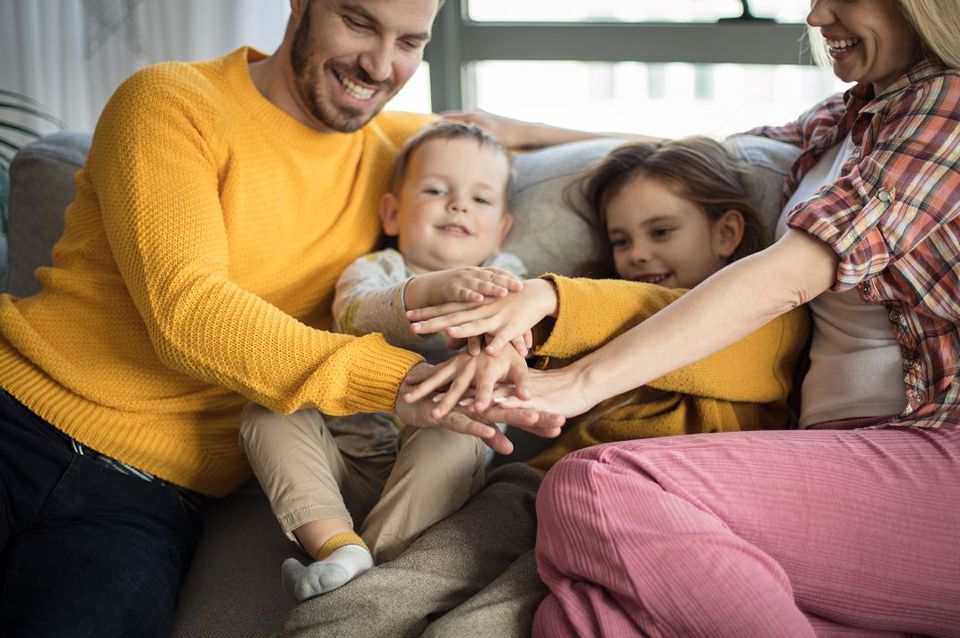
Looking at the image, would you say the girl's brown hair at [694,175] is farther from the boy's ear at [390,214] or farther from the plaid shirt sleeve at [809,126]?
the boy's ear at [390,214]

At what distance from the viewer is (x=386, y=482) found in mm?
1712

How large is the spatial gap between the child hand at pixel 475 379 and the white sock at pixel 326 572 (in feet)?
0.79

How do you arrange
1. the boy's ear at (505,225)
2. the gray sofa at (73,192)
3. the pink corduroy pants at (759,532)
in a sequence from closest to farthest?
the pink corduroy pants at (759,532) → the gray sofa at (73,192) → the boy's ear at (505,225)

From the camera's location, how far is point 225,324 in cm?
151

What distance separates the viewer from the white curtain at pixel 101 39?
10.4ft

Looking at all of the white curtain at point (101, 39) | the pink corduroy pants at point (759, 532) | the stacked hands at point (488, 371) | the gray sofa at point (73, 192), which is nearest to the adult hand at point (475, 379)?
the stacked hands at point (488, 371)

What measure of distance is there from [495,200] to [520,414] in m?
0.63

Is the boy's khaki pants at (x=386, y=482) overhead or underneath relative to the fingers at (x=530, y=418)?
underneath

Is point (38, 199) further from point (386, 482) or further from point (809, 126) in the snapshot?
point (809, 126)

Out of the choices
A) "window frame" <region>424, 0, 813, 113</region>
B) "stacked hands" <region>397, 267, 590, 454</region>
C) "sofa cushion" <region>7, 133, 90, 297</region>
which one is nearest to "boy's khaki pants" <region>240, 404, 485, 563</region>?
"stacked hands" <region>397, 267, 590, 454</region>

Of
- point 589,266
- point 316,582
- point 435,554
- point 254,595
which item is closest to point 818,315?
point 589,266

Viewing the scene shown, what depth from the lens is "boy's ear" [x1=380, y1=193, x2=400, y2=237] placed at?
1.96 m

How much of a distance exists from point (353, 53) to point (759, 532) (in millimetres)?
1087

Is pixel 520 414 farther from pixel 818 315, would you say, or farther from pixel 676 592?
pixel 818 315
